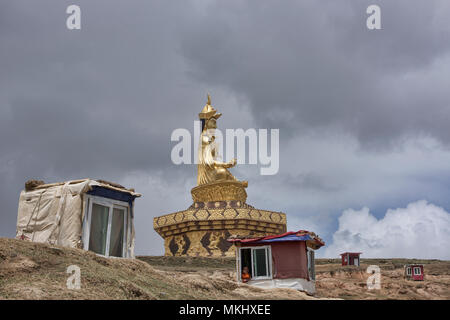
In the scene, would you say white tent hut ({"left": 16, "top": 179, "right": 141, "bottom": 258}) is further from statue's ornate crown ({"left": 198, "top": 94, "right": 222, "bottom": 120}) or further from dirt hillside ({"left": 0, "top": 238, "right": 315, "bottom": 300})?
statue's ornate crown ({"left": 198, "top": 94, "right": 222, "bottom": 120})

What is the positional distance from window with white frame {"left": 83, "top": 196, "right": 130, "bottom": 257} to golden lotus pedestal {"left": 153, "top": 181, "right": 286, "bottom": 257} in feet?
51.7

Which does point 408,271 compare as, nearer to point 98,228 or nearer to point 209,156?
point 209,156

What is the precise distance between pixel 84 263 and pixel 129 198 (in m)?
3.42

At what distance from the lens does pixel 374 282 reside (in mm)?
21828

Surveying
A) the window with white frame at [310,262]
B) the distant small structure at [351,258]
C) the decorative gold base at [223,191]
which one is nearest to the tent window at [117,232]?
the window with white frame at [310,262]

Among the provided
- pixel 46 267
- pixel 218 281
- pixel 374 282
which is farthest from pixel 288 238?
pixel 46 267

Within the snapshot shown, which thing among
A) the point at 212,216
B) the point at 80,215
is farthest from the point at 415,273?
the point at 80,215

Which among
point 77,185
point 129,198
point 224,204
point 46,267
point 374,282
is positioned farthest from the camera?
point 224,204

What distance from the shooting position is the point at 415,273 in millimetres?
22797

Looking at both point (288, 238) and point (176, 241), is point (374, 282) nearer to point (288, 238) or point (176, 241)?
point (288, 238)

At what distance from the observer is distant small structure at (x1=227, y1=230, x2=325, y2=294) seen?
1688cm

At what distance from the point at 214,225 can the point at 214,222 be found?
0.60ft

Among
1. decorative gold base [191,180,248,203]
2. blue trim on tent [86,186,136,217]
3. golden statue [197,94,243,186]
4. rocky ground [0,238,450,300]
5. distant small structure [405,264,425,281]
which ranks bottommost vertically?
rocky ground [0,238,450,300]

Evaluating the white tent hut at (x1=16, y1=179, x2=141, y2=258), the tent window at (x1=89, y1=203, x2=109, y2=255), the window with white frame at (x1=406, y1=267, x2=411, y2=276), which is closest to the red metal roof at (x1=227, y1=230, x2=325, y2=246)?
the white tent hut at (x1=16, y1=179, x2=141, y2=258)
